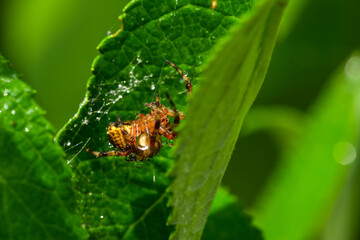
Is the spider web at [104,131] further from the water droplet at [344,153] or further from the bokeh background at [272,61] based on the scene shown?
the bokeh background at [272,61]

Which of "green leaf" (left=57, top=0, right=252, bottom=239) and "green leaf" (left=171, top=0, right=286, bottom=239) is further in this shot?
"green leaf" (left=57, top=0, right=252, bottom=239)

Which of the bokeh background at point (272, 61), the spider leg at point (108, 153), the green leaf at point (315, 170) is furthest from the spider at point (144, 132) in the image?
the bokeh background at point (272, 61)

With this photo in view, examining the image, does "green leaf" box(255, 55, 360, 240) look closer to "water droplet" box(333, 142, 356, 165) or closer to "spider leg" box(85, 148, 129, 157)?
"water droplet" box(333, 142, 356, 165)

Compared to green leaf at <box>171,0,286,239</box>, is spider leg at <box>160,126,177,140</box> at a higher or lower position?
higher

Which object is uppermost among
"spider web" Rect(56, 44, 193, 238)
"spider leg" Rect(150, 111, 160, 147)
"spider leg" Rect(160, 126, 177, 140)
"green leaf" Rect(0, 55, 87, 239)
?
"spider leg" Rect(160, 126, 177, 140)

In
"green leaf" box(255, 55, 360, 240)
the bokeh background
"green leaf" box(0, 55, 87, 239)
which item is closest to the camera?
"green leaf" box(0, 55, 87, 239)

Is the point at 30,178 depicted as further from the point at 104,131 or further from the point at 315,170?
the point at 315,170

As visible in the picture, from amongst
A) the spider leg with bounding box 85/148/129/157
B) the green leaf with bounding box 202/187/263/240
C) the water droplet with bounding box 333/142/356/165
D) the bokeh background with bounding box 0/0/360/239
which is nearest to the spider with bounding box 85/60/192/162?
the spider leg with bounding box 85/148/129/157

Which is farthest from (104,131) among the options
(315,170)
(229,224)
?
(315,170)
